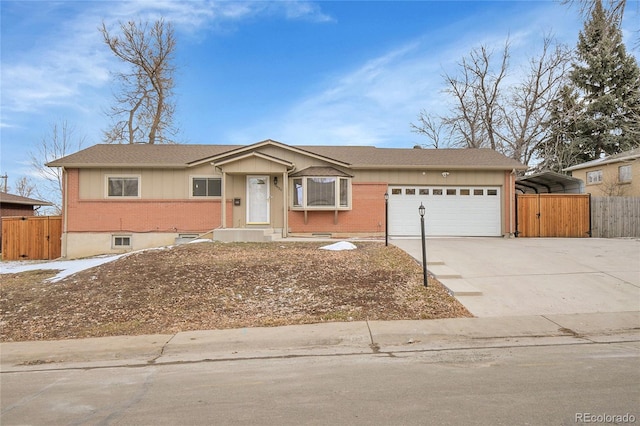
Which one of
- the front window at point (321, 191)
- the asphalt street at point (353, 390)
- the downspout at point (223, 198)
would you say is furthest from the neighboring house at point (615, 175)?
the asphalt street at point (353, 390)

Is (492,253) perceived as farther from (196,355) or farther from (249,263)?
(196,355)

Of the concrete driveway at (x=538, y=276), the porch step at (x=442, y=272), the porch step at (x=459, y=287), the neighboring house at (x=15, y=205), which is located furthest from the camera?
the neighboring house at (x=15, y=205)

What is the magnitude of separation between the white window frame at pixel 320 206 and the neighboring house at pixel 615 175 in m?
14.6

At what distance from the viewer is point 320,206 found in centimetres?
1617

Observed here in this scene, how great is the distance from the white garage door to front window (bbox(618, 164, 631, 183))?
11.0m

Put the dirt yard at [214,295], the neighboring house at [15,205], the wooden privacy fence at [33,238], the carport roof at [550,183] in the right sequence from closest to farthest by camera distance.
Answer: the dirt yard at [214,295], the carport roof at [550,183], the wooden privacy fence at [33,238], the neighboring house at [15,205]

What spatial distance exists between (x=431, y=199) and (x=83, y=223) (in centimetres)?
1443

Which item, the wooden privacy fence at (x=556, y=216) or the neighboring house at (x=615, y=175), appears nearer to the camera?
the wooden privacy fence at (x=556, y=216)

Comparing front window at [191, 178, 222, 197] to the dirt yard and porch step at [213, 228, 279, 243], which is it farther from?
the dirt yard

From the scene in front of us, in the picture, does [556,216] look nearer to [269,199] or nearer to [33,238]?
[269,199]

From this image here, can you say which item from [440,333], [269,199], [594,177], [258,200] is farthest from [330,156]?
[594,177]

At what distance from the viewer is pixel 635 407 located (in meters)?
3.39

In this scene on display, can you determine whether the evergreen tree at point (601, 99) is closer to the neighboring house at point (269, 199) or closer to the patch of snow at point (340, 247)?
the neighboring house at point (269, 199)

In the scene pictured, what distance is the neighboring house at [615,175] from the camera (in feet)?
70.0
